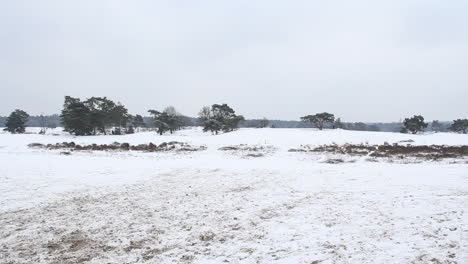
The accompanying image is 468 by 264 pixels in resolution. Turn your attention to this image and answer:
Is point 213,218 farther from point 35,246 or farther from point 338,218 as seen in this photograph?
point 35,246

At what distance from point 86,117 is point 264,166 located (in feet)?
151

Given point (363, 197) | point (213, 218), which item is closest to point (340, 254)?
point (213, 218)

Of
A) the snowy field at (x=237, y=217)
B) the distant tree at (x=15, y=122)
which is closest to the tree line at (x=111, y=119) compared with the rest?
the distant tree at (x=15, y=122)

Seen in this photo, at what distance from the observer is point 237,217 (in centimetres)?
912

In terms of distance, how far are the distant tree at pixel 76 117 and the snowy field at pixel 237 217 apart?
40.6m

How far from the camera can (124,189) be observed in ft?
44.9

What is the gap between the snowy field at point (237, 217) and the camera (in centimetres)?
643

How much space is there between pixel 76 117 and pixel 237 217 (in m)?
53.4

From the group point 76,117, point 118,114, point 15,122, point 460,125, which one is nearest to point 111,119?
point 118,114

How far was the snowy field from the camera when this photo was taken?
643cm

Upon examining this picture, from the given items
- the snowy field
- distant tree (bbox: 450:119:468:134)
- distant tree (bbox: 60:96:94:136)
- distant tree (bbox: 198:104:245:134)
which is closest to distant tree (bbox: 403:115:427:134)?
distant tree (bbox: 450:119:468:134)

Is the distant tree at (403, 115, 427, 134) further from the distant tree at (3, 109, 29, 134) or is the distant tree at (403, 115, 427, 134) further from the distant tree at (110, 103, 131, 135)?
the distant tree at (3, 109, 29, 134)

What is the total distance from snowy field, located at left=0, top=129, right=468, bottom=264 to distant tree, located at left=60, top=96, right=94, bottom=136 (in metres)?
40.6

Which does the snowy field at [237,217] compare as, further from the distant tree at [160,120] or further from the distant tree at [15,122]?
the distant tree at [15,122]
